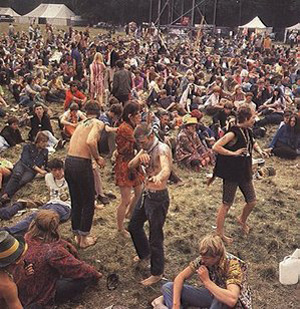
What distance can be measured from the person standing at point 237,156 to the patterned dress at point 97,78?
629 cm

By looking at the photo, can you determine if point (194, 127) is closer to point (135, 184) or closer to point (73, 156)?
point (135, 184)

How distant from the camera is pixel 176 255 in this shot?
5.42 m

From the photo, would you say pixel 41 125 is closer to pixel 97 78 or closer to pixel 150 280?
pixel 97 78

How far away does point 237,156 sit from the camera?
5254 mm

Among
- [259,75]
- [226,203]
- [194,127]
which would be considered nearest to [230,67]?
[259,75]

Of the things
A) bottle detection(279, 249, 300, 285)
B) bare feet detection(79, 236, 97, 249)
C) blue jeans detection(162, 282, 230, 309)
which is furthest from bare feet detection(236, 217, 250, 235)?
blue jeans detection(162, 282, 230, 309)

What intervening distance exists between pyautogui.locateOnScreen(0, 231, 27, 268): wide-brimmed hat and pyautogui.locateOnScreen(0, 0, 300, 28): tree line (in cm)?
4600

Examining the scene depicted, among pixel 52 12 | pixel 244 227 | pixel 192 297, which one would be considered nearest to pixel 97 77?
pixel 244 227

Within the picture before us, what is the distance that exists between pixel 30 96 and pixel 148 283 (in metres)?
8.63

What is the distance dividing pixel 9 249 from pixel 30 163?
433cm

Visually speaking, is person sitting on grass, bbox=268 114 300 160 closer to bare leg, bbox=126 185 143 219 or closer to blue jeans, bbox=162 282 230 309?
bare leg, bbox=126 185 143 219

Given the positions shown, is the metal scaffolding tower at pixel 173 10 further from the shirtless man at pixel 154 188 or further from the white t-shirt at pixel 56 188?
the shirtless man at pixel 154 188

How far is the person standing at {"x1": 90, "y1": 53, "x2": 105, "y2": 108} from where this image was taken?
1098cm

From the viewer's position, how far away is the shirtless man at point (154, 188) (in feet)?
14.1
